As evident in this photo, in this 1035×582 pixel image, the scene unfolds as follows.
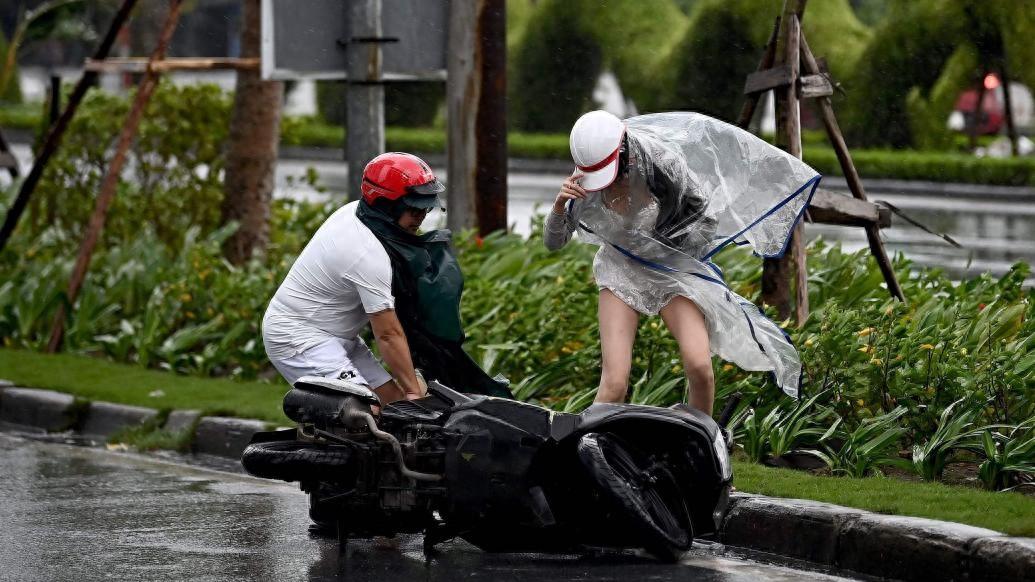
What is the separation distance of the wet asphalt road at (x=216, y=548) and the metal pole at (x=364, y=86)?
2502 millimetres

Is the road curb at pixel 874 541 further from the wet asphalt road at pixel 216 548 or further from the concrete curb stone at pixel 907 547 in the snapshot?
the wet asphalt road at pixel 216 548

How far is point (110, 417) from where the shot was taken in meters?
9.64

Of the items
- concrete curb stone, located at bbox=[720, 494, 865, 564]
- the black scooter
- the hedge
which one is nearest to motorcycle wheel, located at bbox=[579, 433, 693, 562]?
the black scooter

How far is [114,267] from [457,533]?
6586 millimetres

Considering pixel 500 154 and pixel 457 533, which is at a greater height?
pixel 500 154

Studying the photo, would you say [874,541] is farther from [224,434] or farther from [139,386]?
[139,386]

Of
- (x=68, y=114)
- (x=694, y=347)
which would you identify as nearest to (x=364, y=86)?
(x=68, y=114)

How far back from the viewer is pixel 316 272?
662 centimetres

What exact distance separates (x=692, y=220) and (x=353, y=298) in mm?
1342

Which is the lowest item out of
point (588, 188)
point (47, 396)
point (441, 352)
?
point (47, 396)

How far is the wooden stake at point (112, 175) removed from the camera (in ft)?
35.6

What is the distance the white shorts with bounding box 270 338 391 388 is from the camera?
6.64 meters

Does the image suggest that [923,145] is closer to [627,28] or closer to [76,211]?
[627,28]

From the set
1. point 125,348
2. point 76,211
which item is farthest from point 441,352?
point 76,211
